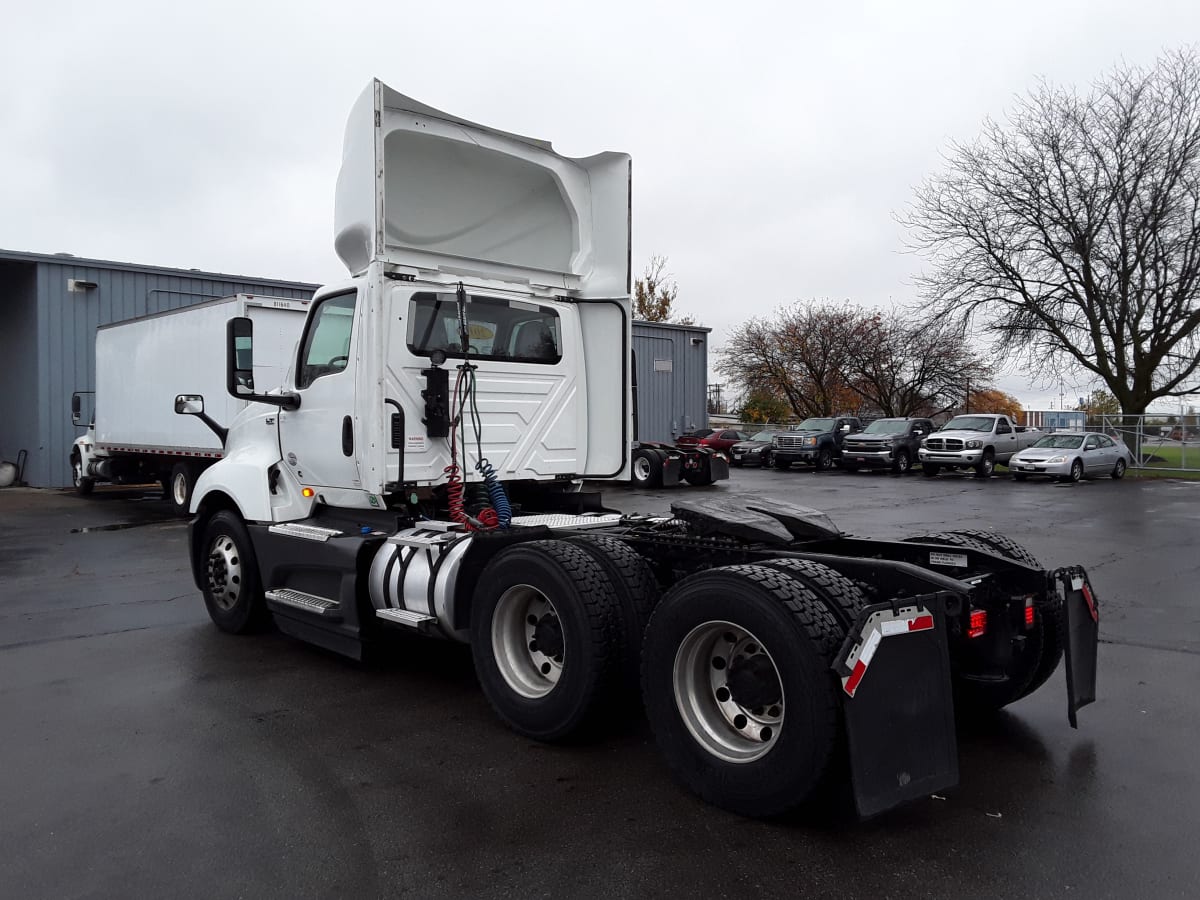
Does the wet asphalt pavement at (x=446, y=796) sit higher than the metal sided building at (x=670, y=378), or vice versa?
the metal sided building at (x=670, y=378)

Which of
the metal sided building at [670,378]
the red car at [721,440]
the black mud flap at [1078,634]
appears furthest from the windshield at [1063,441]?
the black mud flap at [1078,634]

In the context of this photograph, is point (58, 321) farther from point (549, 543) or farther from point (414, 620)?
point (549, 543)

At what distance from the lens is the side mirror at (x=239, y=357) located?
6.00 meters

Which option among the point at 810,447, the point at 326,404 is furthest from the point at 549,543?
the point at 810,447

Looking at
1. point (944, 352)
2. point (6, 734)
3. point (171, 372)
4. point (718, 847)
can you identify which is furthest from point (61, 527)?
point (944, 352)

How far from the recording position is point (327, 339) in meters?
6.05

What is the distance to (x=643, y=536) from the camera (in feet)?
15.8

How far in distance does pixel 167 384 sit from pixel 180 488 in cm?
184

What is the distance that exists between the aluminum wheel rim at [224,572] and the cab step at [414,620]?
197 centimetres

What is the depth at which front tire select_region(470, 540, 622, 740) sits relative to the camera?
4.27 meters

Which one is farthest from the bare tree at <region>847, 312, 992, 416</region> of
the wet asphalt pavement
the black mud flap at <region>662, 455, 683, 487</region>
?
the wet asphalt pavement

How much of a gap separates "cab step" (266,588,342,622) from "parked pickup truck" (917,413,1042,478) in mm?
26168

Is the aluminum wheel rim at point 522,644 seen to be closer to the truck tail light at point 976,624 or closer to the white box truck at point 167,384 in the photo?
the truck tail light at point 976,624

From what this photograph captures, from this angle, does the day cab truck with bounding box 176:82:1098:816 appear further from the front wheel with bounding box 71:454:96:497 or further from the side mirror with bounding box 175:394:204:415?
the front wheel with bounding box 71:454:96:497
